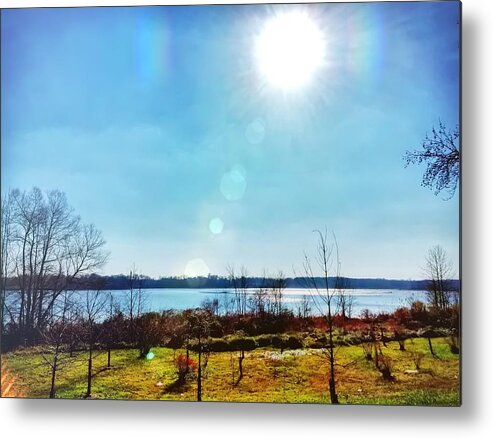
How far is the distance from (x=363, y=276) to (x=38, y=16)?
1.93 m

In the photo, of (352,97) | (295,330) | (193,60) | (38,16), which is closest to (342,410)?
(295,330)

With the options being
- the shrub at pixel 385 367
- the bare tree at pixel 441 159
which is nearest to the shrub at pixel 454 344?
the shrub at pixel 385 367

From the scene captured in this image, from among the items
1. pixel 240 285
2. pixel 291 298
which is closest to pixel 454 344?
pixel 291 298

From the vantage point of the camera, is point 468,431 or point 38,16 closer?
point 468,431

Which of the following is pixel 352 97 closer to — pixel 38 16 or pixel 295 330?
pixel 295 330

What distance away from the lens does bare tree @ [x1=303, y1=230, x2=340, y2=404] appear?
329 centimetres

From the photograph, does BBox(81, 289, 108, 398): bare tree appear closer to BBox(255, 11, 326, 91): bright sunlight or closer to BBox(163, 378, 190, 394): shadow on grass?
BBox(163, 378, 190, 394): shadow on grass

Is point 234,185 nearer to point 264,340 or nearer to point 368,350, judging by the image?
point 264,340

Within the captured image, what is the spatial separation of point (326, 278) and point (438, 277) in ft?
1.58

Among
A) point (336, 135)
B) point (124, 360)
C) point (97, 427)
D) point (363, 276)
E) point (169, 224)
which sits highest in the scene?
point (336, 135)

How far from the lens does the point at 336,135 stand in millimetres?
3332

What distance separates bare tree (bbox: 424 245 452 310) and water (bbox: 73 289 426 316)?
0.05m

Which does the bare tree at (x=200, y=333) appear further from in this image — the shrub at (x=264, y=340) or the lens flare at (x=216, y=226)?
the lens flare at (x=216, y=226)

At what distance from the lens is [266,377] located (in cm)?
333
